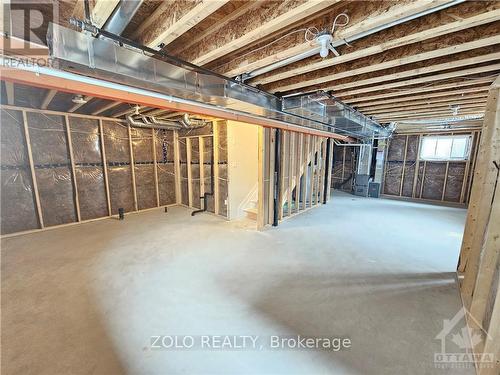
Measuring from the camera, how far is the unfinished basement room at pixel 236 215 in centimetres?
146

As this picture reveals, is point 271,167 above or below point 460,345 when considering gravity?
above

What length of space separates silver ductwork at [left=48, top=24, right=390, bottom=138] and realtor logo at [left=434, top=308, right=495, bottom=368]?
294 centimetres

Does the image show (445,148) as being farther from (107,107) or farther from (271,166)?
(107,107)

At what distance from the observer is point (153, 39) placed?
1.70m

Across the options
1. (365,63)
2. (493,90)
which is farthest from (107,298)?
(493,90)

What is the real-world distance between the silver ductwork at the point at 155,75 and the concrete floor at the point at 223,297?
2041 millimetres

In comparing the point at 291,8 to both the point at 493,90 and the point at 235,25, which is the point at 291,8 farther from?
the point at 493,90

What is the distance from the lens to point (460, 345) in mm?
1565

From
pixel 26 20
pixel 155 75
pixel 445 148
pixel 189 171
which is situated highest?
pixel 26 20

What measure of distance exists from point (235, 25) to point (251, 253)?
8.78ft

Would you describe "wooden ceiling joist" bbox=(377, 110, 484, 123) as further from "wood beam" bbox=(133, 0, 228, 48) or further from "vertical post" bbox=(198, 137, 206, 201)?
"wood beam" bbox=(133, 0, 228, 48)

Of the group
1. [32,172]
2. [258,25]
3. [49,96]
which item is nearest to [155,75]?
[258,25]

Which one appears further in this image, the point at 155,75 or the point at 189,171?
the point at 189,171

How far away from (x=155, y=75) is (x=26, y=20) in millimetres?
1005
